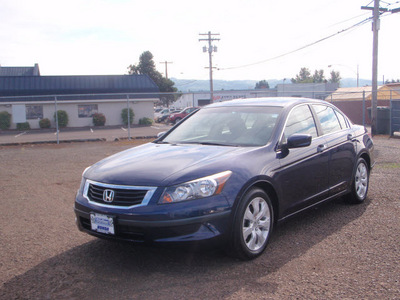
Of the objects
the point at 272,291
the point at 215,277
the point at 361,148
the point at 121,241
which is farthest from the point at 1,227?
the point at 361,148

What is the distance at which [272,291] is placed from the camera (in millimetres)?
3406

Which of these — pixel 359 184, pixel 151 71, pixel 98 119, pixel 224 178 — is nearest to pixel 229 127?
pixel 224 178

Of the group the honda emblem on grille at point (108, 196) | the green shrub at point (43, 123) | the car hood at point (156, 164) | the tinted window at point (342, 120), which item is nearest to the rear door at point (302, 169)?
the car hood at point (156, 164)

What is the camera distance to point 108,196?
154 inches

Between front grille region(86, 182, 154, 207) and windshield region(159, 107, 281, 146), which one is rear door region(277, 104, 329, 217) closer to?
windshield region(159, 107, 281, 146)

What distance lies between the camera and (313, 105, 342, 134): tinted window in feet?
18.5

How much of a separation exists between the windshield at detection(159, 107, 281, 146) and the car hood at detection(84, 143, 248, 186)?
282mm

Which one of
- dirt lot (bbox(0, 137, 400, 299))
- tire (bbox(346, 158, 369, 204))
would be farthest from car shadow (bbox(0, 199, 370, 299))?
tire (bbox(346, 158, 369, 204))

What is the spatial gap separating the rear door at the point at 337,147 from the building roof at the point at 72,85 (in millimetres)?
32380

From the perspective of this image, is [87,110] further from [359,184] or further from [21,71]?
[359,184]

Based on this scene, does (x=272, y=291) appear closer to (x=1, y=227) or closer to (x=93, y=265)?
(x=93, y=265)

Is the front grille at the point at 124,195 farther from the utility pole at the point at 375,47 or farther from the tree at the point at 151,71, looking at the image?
the tree at the point at 151,71

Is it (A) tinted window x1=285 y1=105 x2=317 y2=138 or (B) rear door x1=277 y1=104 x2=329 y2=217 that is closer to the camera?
(B) rear door x1=277 y1=104 x2=329 y2=217

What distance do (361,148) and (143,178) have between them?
148 inches
